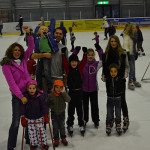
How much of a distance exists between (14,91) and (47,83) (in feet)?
2.64

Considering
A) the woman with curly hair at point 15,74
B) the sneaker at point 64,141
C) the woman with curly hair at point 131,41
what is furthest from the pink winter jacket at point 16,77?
the woman with curly hair at point 131,41

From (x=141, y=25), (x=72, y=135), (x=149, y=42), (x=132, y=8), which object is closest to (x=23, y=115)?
(x=72, y=135)

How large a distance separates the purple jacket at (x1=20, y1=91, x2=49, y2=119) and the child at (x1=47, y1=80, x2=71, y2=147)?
15 cm

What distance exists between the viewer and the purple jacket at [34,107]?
367cm

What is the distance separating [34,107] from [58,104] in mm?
381

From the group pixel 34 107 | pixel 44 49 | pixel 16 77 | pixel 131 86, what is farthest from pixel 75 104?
pixel 131 86

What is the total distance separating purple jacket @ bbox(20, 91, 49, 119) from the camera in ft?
12.0

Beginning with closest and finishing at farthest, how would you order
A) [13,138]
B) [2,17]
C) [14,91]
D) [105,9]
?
[14,91], [13,138], [2,17], [105,9]

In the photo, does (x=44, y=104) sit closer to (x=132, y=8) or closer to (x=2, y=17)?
(x=2, y=17)

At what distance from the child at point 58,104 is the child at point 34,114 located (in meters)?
0.16

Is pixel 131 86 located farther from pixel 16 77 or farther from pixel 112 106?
pixel 16 77

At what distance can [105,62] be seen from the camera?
174 inches

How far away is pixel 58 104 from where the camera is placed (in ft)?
12.7

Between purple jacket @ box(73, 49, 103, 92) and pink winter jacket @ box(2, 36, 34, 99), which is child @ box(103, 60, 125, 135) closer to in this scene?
purple jacket @ box(73, 49, 103, 92)
